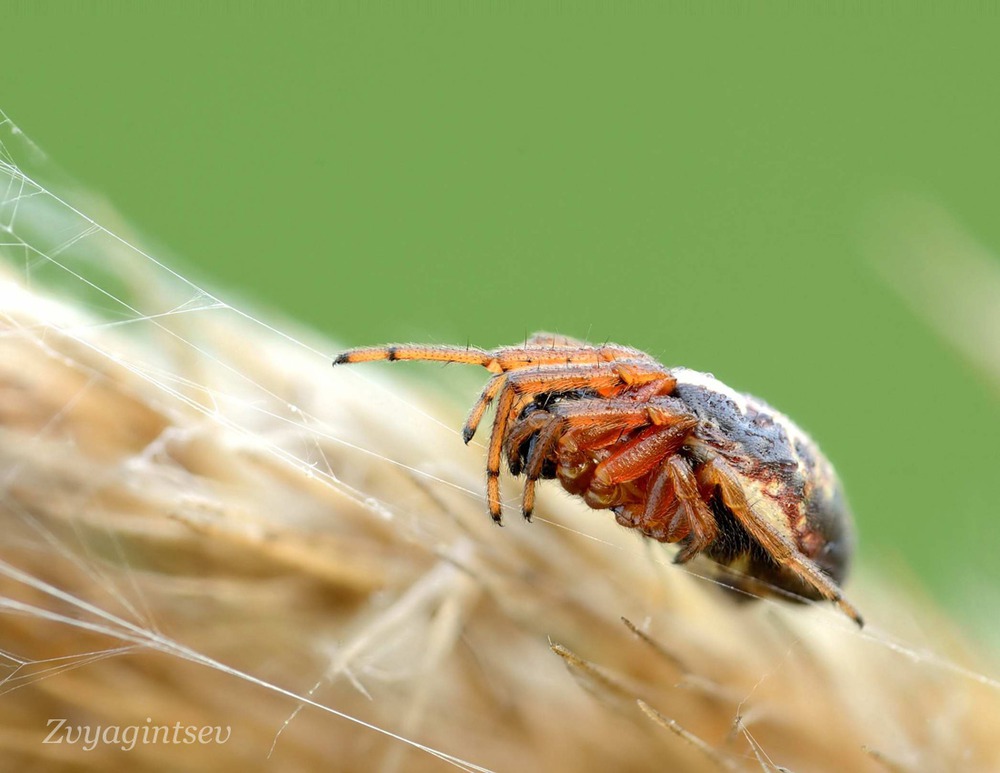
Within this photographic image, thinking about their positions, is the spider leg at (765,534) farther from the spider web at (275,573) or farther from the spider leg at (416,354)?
the spider leg at (416,354)

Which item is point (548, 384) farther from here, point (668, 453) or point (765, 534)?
point (765, 534)

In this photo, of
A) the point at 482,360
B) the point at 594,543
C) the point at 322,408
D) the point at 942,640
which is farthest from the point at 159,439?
the point at 942,640

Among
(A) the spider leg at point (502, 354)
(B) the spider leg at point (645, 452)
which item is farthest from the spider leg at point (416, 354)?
(B) the spider leg at point (645, 452)

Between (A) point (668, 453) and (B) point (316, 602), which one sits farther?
(A) point (668, 453)

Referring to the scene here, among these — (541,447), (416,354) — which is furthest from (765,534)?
(416,354)

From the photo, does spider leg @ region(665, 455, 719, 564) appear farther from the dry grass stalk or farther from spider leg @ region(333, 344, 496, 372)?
spider leg @ region(333, 344, 496, 372)

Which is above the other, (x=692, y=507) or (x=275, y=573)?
(x=692, y=507)

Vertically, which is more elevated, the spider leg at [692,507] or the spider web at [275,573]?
the spider leg at [692,507]
